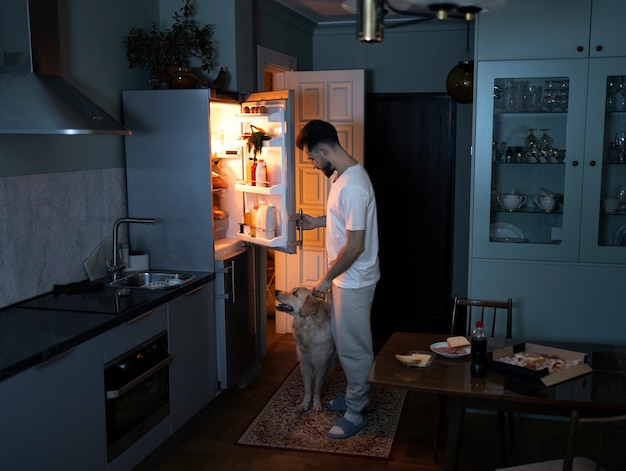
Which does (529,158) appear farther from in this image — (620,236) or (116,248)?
(116,248)

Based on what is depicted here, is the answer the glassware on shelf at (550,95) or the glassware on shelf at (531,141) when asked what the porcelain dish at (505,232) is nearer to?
the glassware on shelf at (531,141)

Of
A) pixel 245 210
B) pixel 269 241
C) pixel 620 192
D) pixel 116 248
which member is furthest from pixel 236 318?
pixel 620 192

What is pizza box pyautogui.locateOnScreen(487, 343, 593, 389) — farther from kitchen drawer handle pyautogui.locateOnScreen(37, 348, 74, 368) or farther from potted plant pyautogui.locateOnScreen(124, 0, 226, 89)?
potted plant pyautogui.locateOnScreen(124, 0, 226, 89)

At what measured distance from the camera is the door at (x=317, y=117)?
5320 millimetres

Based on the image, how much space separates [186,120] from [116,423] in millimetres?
1696

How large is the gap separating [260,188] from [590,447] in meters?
2.27

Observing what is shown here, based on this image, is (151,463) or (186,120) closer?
(151,463)

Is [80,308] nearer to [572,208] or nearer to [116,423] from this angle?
[116,423]

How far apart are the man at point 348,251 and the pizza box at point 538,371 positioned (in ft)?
3.02

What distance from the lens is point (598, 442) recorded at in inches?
118

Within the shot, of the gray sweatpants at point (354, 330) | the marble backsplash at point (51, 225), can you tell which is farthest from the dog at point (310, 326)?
the marble backsplash at point (51, 225)

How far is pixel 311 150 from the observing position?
3578 mm

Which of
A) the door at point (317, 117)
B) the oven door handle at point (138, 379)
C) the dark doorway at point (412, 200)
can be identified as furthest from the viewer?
the dark doorway at point (412, 200)

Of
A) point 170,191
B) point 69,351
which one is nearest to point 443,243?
point 170,191
